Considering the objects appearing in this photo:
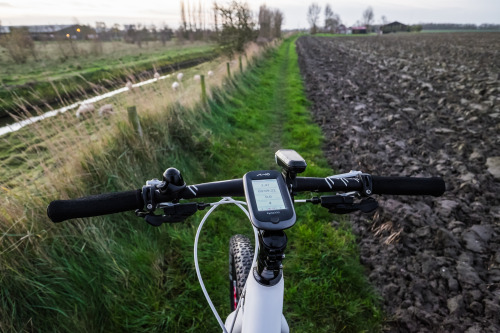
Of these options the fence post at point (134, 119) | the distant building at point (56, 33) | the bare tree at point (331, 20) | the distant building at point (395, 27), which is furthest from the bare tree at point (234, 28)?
the bare tree at point (331, 20)

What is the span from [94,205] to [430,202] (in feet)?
14.2

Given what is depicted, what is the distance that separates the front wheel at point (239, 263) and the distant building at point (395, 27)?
111364 millimetres

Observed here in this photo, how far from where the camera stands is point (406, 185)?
1.26m

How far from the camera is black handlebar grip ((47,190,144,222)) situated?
106 cm

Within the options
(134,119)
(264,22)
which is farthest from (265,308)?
(264,22)

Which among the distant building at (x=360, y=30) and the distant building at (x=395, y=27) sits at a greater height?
the distant building at (x=395, y=27)

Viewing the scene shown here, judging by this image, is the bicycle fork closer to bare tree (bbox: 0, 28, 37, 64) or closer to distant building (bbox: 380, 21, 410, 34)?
bare tree (bbox: 0, 28, 37, 64)

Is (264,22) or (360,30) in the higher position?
(264,22)

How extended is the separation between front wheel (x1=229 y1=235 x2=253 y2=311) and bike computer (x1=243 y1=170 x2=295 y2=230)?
45.0 inches

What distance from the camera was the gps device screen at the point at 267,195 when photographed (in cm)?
99

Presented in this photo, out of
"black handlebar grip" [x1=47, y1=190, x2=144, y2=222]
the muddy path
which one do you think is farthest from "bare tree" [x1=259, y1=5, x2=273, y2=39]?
"black handlebar grip" [x1=47, y1=190, x2=144, y2=222]

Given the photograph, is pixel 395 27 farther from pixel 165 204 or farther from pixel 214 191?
pixel 165 204

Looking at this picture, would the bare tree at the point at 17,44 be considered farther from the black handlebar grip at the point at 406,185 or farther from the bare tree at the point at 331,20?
the bare tree at the point at 331,20

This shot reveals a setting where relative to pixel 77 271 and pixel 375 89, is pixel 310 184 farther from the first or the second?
pixel 375 89
